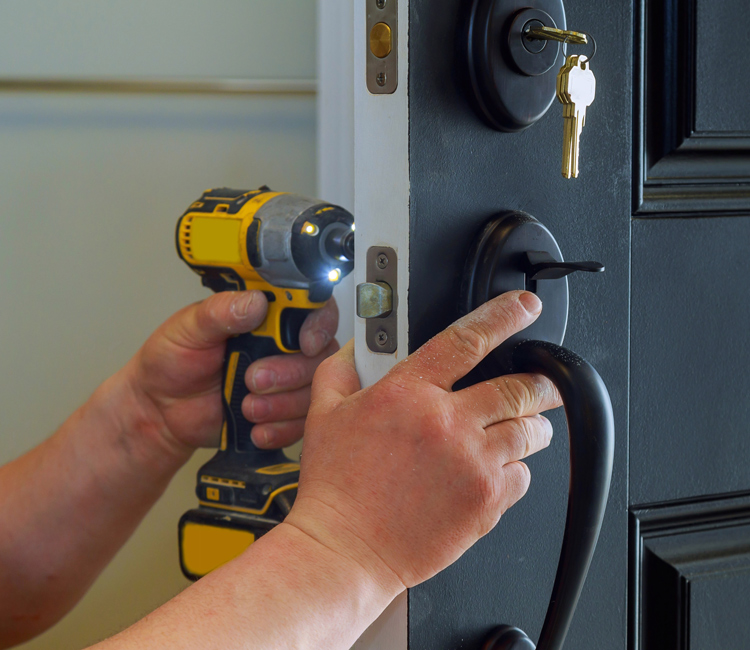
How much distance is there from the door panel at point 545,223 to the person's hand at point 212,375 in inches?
21.2

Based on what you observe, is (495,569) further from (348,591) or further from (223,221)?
(223,221)

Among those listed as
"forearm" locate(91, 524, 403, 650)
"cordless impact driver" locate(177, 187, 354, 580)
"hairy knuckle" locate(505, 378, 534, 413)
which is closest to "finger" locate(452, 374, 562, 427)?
"hairy knuckle" locate(505, 378, 534, 413)

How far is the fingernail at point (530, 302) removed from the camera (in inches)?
15.3

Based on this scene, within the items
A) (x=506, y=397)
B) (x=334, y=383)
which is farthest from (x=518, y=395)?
(x=334, y=383)

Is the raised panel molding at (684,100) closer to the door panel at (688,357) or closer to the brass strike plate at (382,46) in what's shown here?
the door panel at (688,357)

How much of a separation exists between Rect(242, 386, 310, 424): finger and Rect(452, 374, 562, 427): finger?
0.59 metres

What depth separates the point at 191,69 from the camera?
130 centimetres

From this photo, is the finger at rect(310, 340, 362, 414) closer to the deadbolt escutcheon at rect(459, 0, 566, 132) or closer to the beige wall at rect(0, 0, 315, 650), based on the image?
the deadbolt escutcheon at rect(459, 0, 566, 132)

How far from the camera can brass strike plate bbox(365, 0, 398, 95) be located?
0.38 metres

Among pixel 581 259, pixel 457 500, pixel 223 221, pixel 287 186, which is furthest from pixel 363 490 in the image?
pixel 287 186

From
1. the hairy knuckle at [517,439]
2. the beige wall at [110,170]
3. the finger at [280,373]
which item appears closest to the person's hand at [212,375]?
the finger at [280,373]

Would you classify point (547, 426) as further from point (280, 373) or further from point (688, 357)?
point (280, 373)

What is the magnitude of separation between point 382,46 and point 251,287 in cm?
62

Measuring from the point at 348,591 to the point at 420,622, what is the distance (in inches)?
2.7
